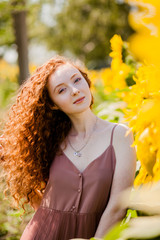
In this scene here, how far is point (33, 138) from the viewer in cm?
195

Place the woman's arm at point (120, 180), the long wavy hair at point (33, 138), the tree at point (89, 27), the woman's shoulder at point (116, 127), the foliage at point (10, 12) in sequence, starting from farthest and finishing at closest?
the tree at point (89, 27), the foliage at point (10, 12), the long wavy hair at point (33, 138), the woman's shoulder at point (116, 127), the woman's arm at point (120, 180)

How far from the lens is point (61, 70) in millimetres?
1724

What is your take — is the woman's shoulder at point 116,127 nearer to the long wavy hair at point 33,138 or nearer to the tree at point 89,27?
the long wavy hair at point 33,138

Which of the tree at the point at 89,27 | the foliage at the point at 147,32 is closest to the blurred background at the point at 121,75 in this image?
the foliage at the point at 147,32

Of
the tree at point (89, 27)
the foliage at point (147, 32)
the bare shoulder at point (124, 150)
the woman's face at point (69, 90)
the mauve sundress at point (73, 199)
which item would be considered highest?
the foliage at point (147, 32)

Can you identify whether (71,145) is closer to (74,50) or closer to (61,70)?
(61,70)

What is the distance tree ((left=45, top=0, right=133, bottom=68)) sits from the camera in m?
20.2

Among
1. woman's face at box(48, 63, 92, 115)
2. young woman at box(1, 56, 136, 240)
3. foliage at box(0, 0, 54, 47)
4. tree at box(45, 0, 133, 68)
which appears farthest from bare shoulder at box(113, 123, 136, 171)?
tree at box(45, 0, 133, 68)

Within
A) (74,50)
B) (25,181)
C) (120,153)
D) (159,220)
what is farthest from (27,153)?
(74,50)

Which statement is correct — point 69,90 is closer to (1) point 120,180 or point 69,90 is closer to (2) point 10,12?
(1) point 120,180

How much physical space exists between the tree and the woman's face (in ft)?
54.8

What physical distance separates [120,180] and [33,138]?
0.68 metres

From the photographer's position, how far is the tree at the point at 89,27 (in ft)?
66.4

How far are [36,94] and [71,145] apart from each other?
345 mm
